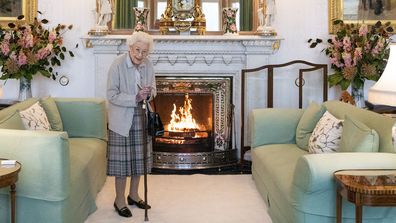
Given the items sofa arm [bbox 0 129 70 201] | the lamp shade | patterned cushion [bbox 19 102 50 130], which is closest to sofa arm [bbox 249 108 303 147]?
patterned cushion [bbox 19 102 50 130]

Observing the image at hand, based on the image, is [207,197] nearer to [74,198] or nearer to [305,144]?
[305,144]

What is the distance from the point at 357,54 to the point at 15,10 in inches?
144

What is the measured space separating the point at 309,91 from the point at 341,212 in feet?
10.7

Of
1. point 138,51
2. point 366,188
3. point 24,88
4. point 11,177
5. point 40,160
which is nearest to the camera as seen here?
point 366,188

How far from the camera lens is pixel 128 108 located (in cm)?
391

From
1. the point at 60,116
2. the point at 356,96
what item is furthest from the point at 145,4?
the point at 356,96

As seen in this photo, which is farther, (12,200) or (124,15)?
(124,15)

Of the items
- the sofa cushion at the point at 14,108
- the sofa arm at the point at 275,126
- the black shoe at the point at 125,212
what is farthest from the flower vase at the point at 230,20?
the black shoe at the point at 125,212

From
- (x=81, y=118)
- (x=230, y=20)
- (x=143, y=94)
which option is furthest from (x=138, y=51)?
(x=230, y=20)

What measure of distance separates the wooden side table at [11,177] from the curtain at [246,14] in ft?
11.7

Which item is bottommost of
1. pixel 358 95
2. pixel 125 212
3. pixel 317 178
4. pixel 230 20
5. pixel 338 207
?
pixel 125 212

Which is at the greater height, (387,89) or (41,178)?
(387,89)

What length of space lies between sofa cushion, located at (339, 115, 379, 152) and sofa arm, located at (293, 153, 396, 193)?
0.15m

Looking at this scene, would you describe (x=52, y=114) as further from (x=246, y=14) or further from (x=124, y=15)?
(x=246, y=14)
